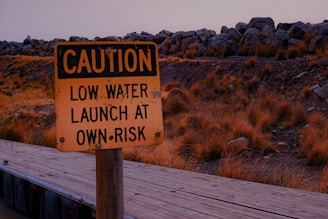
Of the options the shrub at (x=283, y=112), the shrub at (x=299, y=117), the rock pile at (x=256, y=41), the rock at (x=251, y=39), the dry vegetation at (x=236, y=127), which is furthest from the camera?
the rock at (x=251, y=39)

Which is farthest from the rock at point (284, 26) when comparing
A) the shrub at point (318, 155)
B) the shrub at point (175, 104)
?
the shrub at point (318, 155)

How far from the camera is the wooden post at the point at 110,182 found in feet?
8.16

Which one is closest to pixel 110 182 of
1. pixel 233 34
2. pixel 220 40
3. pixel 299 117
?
pixel 299 117

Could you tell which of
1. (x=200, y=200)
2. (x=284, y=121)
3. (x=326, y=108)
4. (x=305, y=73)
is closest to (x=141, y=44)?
(x=200, y=200)

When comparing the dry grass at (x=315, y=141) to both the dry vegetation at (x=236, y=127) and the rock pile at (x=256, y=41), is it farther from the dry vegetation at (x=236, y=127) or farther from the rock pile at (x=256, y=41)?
the rock pile at (x=256, y=41)

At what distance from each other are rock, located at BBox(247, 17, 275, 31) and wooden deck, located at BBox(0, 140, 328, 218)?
1865 cm

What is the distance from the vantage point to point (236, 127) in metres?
10.7

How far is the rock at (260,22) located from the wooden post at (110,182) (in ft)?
71.6

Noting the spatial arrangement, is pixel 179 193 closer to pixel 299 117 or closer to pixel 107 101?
pixel 107 101

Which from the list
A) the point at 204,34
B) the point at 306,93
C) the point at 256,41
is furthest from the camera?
the point at 204,34

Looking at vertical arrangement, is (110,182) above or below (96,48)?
below

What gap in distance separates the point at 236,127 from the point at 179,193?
20.5 feet

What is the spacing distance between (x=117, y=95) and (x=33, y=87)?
29392mm

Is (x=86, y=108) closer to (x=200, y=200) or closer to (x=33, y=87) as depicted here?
(x=200, y=200)
